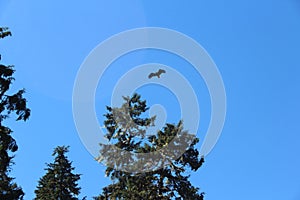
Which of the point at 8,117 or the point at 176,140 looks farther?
the point at 176,140

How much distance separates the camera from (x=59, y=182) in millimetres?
31203

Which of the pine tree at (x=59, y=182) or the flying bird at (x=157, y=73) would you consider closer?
the flying bird at (x=157, y=73)

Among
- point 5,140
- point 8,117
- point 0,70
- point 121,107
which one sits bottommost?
point 5,140

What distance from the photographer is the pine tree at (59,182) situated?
3031 centimetres

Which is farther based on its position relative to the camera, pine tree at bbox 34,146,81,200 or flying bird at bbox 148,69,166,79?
pine tree at bbox 34,146,81,200

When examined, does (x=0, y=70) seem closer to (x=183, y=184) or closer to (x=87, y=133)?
(x=87, y=133)

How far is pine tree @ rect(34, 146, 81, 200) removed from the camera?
30312 millimetres

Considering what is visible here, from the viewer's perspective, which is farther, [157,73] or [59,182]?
[59,182]

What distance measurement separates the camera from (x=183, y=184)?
91.9ft

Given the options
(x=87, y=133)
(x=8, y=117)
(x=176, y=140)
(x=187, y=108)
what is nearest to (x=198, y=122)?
(x=187, y=108)

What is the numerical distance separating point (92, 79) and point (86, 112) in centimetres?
202

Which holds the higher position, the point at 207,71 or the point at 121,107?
the point at 121,107

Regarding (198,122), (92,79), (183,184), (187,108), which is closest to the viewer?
(92,79)

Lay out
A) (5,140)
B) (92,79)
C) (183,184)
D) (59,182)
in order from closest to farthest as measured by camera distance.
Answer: (5,140) → (92,79) → (183,184) → (59,182)
